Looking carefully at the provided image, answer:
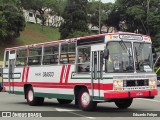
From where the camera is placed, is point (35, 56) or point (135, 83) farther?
point (35, 56)

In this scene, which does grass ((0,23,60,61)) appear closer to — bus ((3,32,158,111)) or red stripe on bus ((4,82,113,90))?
red stripe on bus ((4,82,113,90))

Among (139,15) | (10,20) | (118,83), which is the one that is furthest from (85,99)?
(10,20)

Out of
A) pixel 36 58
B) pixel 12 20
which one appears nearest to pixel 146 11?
pixel 12 20

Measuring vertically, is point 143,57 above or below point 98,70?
above

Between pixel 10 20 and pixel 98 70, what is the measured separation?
58457 millimetres

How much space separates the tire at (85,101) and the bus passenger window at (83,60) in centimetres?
79

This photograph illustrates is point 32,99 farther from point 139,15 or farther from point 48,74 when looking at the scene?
point 139,15

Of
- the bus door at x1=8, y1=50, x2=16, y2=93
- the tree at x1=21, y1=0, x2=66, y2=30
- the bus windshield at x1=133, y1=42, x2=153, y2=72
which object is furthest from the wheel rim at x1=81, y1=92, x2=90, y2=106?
the tree at x1=21, y1=0, x2=66, y2=30

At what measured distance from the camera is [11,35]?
73.0 m

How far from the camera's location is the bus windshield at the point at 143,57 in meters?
15.4

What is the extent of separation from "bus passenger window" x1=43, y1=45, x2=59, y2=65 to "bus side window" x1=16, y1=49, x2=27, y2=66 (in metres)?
2.17

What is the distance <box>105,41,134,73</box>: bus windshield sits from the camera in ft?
48.8

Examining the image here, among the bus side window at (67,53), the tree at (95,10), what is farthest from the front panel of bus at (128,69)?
the tree at (95,10)

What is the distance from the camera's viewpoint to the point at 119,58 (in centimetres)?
1500
